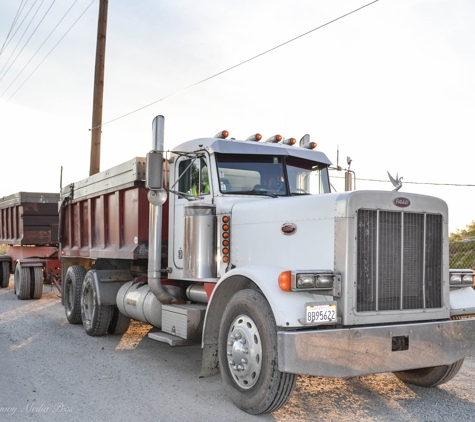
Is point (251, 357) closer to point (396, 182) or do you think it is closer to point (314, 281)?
point (314, 281)

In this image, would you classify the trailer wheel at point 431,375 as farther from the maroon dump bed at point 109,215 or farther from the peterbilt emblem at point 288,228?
the maroon dump bed at point 109,215

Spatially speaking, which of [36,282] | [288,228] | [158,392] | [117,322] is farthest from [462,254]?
[36,282]

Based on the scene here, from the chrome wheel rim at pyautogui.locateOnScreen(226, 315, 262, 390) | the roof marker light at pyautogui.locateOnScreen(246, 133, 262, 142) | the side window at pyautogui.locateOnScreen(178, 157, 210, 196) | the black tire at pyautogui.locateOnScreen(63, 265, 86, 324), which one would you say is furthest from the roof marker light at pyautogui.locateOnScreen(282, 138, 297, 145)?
the black tire at pyautogui.locateOnScreen(63, 265, 86, 324)

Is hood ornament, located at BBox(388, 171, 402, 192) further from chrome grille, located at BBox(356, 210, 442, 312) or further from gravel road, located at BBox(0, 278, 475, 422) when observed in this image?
gravel road, located at BBox(0, 278, 475, 422)

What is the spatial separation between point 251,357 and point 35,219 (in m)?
11.8

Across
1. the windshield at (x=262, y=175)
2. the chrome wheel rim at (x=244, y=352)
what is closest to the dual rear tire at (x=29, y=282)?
the windshield at (x=262, y=175)

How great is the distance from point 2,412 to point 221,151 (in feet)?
11.3

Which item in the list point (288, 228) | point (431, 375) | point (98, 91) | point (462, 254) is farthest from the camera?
point (98, 91)

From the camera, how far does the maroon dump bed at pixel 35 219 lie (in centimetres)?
1524

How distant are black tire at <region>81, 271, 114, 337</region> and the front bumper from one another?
15.7 ft

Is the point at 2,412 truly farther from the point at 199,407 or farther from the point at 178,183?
the point at 178,183

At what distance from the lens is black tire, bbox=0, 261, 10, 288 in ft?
54.8

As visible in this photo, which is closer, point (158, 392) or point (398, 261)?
point (398, 261)

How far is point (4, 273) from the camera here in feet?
54.8
